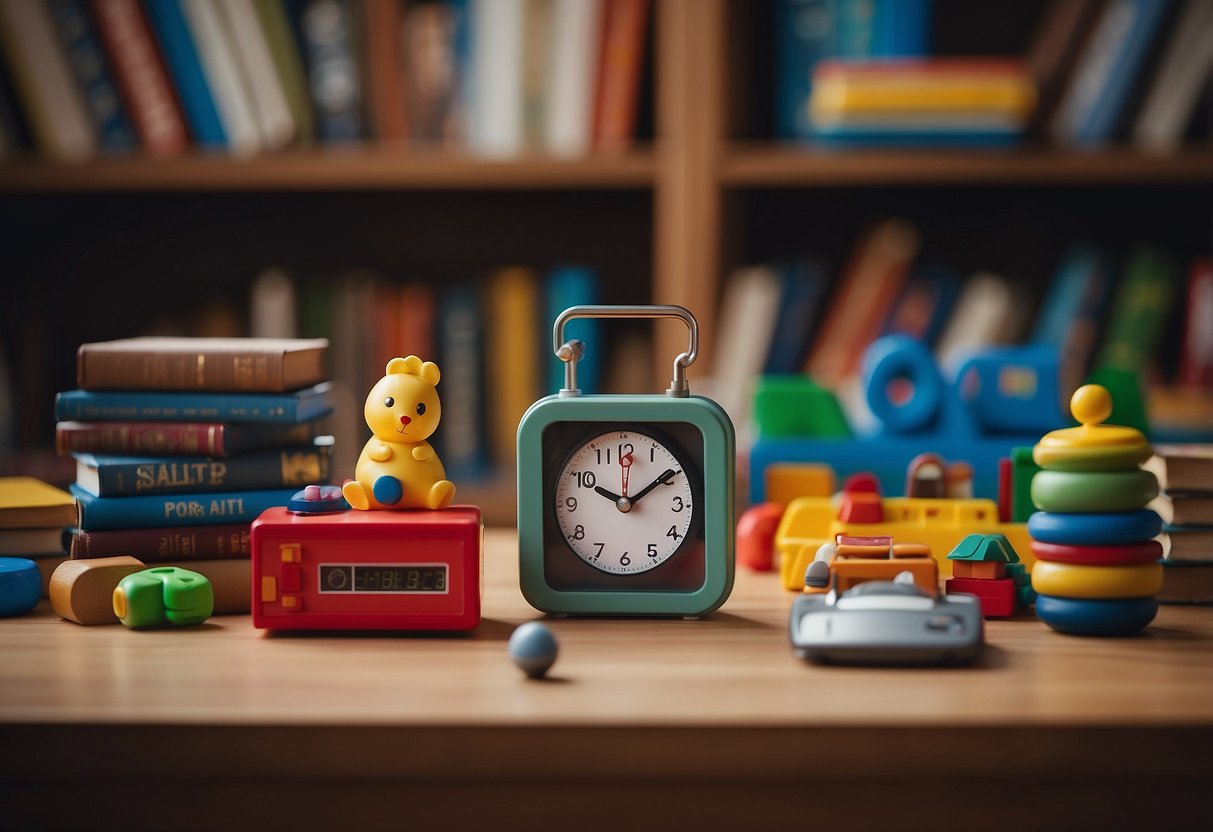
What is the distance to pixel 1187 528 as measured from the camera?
0.95 m

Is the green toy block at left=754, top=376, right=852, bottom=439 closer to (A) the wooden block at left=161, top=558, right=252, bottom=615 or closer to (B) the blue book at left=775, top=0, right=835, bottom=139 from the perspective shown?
(A) the wooden block at left=161, top=558, right=252, bottom=615

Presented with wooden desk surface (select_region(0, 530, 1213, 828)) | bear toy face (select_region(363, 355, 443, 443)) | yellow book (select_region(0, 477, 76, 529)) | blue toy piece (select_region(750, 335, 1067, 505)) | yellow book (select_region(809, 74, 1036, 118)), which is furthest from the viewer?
yellow book (select_region(809, 74, 1036, 118))

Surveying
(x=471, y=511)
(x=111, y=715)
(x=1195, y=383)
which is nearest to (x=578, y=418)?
(x=471, y=511)

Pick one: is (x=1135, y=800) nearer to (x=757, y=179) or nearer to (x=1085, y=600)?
(x=1085, y=600)

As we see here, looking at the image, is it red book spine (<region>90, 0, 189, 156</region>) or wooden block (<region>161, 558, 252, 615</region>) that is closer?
wooden block (<region>161, 558, 252, 615</region>)

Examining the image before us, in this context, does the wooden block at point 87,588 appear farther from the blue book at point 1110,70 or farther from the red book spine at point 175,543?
the blue book at point 1110,70

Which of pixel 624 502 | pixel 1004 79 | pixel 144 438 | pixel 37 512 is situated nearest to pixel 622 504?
pixel 624 502

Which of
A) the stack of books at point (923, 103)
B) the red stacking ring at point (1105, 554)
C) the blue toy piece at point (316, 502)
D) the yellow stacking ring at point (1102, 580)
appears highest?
the stack of books at point (923, 103)

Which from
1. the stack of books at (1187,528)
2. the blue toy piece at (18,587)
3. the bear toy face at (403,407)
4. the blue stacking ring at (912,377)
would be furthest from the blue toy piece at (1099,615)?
the blue toy piece at (18,587)

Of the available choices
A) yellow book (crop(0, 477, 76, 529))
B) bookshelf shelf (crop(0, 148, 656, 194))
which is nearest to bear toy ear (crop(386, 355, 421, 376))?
yellow book (crop(0, 477, 76, 529))

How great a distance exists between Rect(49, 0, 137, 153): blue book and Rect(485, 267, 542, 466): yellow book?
1.82 feet

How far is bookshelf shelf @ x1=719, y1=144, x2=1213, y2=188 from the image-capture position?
1.70 metres

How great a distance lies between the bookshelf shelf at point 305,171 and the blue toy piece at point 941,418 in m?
0.65

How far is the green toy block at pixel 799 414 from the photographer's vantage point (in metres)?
1.20
